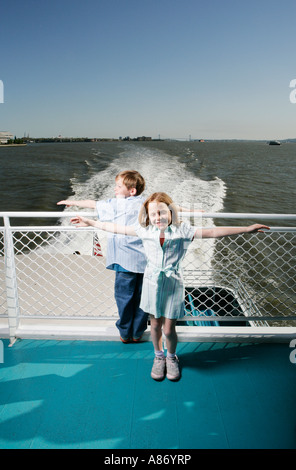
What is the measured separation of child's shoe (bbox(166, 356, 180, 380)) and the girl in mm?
301

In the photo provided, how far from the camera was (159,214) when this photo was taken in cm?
172

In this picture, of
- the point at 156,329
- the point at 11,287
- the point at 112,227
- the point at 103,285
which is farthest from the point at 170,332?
the point at 103,285

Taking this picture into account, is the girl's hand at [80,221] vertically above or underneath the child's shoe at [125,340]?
above

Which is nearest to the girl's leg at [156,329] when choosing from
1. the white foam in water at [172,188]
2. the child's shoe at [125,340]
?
the child's shoe at [125,340]

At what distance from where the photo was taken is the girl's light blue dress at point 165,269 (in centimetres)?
176

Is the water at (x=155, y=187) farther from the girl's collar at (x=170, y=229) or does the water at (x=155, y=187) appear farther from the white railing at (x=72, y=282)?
the girl's collar at (x=170, y=229)

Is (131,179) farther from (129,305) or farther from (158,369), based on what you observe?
(158,369)

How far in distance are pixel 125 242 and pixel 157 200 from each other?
0.41 meters

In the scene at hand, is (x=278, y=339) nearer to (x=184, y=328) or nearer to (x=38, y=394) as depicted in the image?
(x=184, y=328)

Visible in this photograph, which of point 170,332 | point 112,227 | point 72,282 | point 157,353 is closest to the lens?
point 112,227

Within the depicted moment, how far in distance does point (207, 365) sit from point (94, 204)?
1389 mm

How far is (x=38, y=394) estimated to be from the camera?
1875 mm

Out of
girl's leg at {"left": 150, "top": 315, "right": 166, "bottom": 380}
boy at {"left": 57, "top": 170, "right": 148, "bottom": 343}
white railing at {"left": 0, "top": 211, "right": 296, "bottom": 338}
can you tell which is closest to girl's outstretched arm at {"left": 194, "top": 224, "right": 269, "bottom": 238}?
white railing at {"left": 0, "top": 211, "right": 296, "bottom": 338}

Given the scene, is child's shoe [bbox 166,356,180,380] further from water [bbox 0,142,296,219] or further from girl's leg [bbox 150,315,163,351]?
water [bbox 0,142,296,219]
